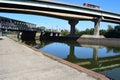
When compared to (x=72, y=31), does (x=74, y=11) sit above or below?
above

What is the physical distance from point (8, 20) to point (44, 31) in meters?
23.6

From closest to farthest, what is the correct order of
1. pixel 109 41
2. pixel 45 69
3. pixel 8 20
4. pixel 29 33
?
1. pixel 45 69
2. pixel 109 41
3. pixel 8 20
4. pixel 29 33

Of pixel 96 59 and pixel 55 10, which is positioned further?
pixel 55 10

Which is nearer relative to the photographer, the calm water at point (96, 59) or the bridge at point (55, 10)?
the calm water at point (96, 59)

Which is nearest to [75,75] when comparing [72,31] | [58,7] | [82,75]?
[82,75]

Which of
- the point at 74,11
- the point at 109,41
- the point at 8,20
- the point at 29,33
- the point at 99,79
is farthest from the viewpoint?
the point at 29,33

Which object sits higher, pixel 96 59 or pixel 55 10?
pixel 55 10

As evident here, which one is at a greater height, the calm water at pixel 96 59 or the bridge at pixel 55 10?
the bridge at pixel 55 10

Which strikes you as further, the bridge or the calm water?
the bridge

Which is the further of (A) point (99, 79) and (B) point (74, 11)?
(B) point (74, 11)

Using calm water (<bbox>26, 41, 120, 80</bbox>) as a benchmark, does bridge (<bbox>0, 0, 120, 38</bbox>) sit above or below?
above

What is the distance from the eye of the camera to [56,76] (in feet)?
31.7

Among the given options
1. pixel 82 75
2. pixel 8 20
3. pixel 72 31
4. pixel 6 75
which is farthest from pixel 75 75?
pixel 72 31

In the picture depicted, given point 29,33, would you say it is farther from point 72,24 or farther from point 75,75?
point 75,75
